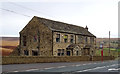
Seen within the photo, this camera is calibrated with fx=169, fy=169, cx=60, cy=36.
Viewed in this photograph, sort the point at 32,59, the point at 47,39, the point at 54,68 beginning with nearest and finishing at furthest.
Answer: the point at 54,68
the point at 32,59
the point at 47,39

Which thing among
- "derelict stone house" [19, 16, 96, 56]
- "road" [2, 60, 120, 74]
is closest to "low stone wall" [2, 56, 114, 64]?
"road" [2, 60, 120, 74]

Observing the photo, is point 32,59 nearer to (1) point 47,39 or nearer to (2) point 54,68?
(2) point 54,68

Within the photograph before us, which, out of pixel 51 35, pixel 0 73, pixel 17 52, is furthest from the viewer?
pixel 17 52

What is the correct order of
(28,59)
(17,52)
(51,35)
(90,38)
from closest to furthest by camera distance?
(28,59), (51,35), (17,52), (90,38)

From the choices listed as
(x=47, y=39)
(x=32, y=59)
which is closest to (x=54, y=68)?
(x=32, y=59)

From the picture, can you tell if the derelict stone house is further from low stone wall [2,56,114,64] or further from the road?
the road

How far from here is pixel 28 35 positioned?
120 ft

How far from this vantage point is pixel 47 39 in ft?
112

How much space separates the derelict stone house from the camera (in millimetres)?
33756

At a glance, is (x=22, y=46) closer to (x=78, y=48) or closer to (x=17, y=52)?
(x=17, y=52)

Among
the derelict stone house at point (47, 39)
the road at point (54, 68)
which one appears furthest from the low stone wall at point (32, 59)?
the derelict stone house at point (47, 39)

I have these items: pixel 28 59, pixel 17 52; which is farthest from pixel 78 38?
pixel 28 59

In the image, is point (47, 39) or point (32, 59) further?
point (47, 39)

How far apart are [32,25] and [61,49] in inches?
316
